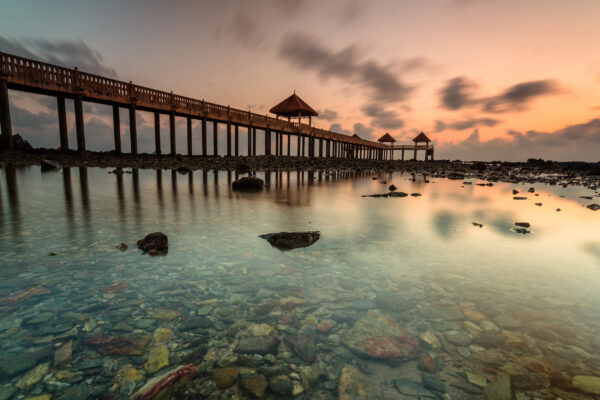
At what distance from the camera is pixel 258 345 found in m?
1.98

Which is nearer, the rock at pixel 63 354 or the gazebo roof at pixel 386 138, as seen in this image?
the rock at pixel 63 354

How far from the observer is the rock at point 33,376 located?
60.3 inches

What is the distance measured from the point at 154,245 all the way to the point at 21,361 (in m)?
2.12

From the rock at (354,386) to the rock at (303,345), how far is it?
231 millimetres

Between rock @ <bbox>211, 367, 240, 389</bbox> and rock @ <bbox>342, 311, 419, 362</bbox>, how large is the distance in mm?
790

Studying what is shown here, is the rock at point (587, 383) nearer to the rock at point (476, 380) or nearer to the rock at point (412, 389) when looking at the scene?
the rock at point (476, 380)

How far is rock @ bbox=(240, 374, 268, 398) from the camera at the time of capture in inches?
62.3

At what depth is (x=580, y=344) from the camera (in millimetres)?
2047

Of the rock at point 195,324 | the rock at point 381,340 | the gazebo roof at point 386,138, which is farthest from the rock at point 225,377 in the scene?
the gazebo roof at point 386,138

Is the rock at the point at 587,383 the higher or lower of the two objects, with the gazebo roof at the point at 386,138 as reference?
lower

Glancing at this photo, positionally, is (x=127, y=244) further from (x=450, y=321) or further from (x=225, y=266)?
(x=450, y=321)

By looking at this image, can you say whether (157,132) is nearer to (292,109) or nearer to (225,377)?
(292,109)

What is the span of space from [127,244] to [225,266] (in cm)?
172

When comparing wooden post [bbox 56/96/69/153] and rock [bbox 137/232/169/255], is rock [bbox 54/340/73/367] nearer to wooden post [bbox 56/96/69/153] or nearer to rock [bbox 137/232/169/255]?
rock [bbox 137/232/169/255]
